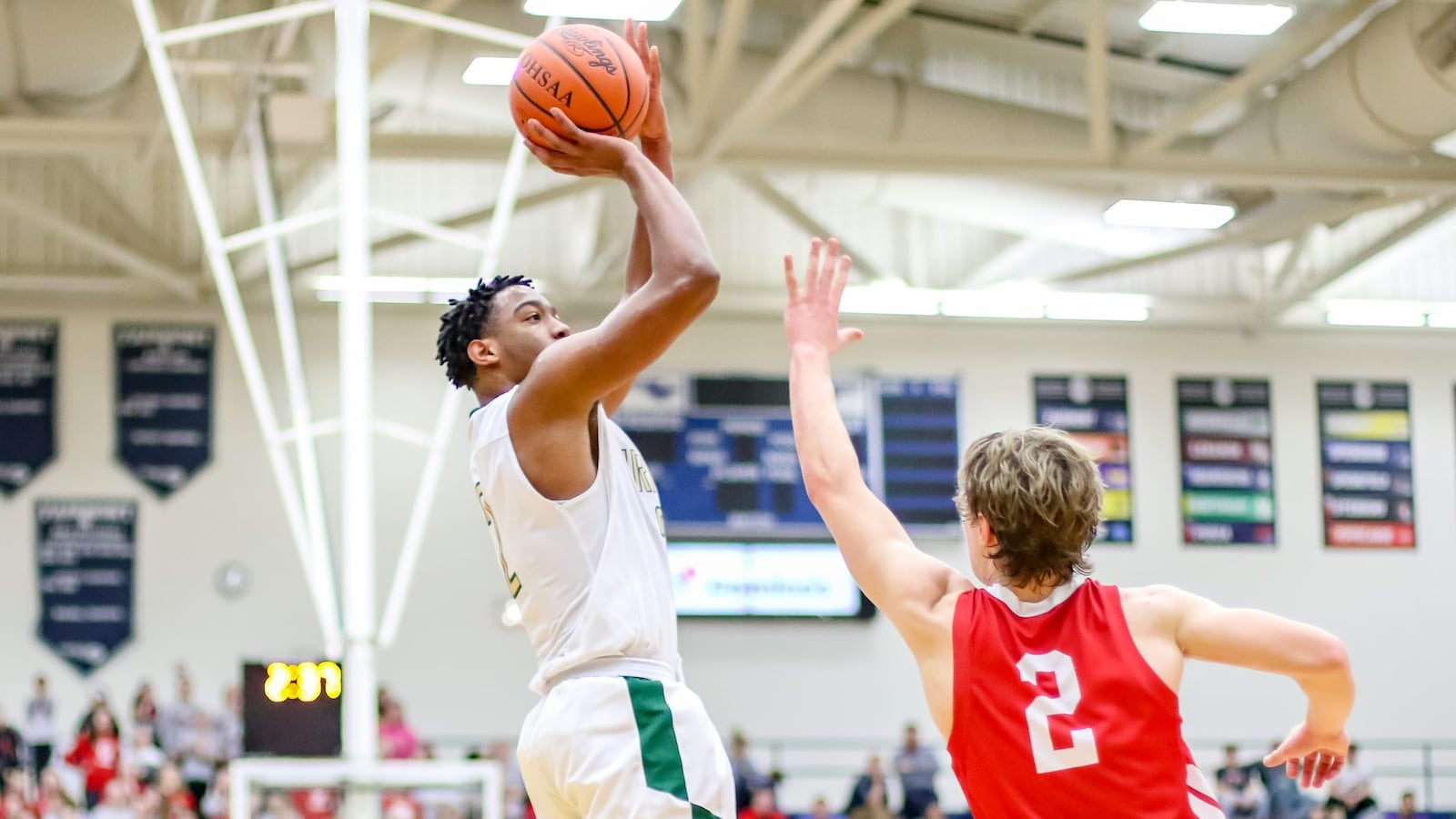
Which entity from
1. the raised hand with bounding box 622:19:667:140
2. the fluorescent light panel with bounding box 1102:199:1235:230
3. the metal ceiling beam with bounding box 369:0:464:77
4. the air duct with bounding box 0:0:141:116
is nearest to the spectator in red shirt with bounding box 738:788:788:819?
the fluorescent light panel with bounding box 1102:199:1235:230

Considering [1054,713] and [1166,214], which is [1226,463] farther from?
[1054,713]

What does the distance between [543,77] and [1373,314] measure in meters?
17.4

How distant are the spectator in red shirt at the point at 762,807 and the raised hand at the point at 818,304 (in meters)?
12.4

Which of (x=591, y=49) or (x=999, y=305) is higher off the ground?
(x=999, y=305)

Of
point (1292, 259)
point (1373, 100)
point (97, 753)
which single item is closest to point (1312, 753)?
point (1373, 100)

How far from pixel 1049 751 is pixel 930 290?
15.9 meters

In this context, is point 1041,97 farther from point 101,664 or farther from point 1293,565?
point 101,664

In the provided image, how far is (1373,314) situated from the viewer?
63.3 feet

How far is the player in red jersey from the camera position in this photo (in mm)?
2543

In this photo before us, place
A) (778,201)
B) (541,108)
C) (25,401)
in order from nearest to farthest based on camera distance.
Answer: (541,108) < (778,201) < (25,401)

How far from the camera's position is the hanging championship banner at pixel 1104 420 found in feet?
62.0

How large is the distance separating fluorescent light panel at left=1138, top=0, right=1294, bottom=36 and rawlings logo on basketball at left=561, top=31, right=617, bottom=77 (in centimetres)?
815

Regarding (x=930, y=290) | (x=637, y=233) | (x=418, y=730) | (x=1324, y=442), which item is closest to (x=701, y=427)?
(x=930, y=290)

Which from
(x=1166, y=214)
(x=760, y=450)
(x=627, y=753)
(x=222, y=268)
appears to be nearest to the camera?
(x=627, y=753)
